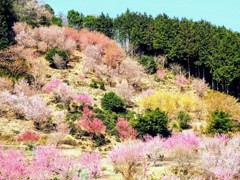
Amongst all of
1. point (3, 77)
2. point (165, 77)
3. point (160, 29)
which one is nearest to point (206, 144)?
point (3, 77)

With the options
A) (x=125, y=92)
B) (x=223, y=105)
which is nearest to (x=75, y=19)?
(x=125, y=92)

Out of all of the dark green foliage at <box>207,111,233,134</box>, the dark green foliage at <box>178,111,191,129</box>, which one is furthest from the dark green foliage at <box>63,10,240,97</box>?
the dark green foliage at <box>207,111,233,134</box>

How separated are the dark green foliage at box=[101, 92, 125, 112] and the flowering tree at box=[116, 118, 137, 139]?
451cm

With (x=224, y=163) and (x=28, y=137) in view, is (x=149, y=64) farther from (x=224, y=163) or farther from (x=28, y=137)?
(x=224, y=163)

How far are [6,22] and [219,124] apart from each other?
30.6m

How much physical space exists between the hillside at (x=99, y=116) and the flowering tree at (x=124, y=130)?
90 mm

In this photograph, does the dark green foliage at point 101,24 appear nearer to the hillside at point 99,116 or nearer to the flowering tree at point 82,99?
the hillside at point 99,116

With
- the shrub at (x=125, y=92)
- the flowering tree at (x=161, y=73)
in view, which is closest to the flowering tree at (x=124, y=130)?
the shrub at (x=125, y=92)

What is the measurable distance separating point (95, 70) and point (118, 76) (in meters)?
3.28

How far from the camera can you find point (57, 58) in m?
47.3

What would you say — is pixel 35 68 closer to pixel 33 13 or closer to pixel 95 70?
pixel 95 70

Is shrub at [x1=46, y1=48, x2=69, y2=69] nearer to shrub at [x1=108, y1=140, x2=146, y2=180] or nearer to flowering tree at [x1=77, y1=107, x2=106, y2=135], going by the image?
flowering tree at [x1=77, y1=107, x2=106, y2=135]

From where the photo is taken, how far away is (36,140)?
2823 centimetres

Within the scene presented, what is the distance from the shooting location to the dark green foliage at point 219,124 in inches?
1298
